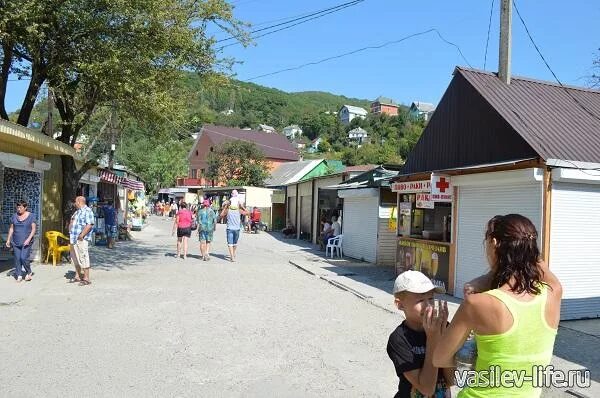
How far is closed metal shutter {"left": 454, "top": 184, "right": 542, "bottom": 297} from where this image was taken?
977 cm

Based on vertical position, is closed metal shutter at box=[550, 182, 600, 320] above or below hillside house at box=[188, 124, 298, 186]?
below

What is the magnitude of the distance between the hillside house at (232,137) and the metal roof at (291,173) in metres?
16.9

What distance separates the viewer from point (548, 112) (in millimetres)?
11250

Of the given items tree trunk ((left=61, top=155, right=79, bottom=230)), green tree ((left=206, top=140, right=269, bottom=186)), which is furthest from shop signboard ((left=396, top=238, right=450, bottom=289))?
green tree ((left=206, top=140, right=269, bottom=186))

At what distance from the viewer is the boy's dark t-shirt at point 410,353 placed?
8.73 ft

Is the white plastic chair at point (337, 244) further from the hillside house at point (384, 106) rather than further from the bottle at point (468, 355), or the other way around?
the hillside house at point (384, 106)

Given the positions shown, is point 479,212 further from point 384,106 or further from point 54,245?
point 384,106

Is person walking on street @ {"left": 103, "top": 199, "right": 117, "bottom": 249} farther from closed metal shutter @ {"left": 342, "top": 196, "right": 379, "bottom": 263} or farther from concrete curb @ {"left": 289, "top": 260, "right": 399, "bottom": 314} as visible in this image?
closed metal shutter @ {"left": 342, "top": 196, "right": 379, "bottom": 263}

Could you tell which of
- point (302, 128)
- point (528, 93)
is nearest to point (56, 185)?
point (528, 93)

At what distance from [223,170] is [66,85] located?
119ft

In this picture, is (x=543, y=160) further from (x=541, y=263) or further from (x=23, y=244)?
(x=23, y=244)

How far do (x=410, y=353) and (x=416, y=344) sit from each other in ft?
0.18

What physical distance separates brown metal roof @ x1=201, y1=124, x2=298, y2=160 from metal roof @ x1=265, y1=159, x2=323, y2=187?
1721cm

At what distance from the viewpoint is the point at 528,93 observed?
12.0m
